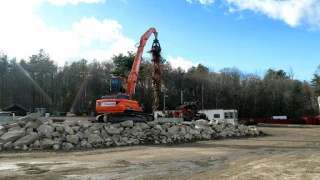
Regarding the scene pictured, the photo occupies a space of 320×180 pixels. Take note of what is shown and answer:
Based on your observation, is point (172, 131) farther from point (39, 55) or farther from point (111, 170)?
point (39, 55)

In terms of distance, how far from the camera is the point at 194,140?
19203mm

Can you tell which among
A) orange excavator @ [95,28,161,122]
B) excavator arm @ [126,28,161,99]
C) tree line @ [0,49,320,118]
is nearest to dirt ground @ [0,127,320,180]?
orange excavator @ [95,28,161,122]

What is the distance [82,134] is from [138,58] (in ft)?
24.2

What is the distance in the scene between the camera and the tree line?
54.5m

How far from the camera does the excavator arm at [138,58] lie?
20250mm

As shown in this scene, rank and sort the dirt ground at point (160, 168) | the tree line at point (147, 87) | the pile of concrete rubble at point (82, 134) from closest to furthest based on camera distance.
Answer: the dirt ground at point (160, 168), the pile of concrete rubble at point (82, 134), the tree line at point (147, 87)

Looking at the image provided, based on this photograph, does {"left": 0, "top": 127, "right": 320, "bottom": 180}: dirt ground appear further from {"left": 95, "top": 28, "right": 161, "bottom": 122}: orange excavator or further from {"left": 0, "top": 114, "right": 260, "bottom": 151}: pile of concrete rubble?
{"left": 95, "top": 28, "right": 161, "bottom": 122}: orange excavator

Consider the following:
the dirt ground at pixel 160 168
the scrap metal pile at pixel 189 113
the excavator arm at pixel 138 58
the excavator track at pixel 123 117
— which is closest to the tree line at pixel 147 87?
the scrap metal pile at pixel 189 113

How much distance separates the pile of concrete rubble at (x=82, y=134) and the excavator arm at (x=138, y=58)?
2911 millimetres

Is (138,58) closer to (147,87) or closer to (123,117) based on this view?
(123,117)

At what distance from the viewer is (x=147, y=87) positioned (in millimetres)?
58188

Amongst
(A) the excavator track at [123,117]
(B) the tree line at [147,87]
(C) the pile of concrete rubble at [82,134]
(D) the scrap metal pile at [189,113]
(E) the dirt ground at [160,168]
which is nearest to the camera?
(E) the dirt ground at [160,168]

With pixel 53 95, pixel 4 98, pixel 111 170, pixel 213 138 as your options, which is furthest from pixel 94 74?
pixel 111 170

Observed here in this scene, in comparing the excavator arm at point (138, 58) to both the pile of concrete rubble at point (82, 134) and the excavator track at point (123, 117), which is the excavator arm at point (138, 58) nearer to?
the excavator track at point (123, 117)
